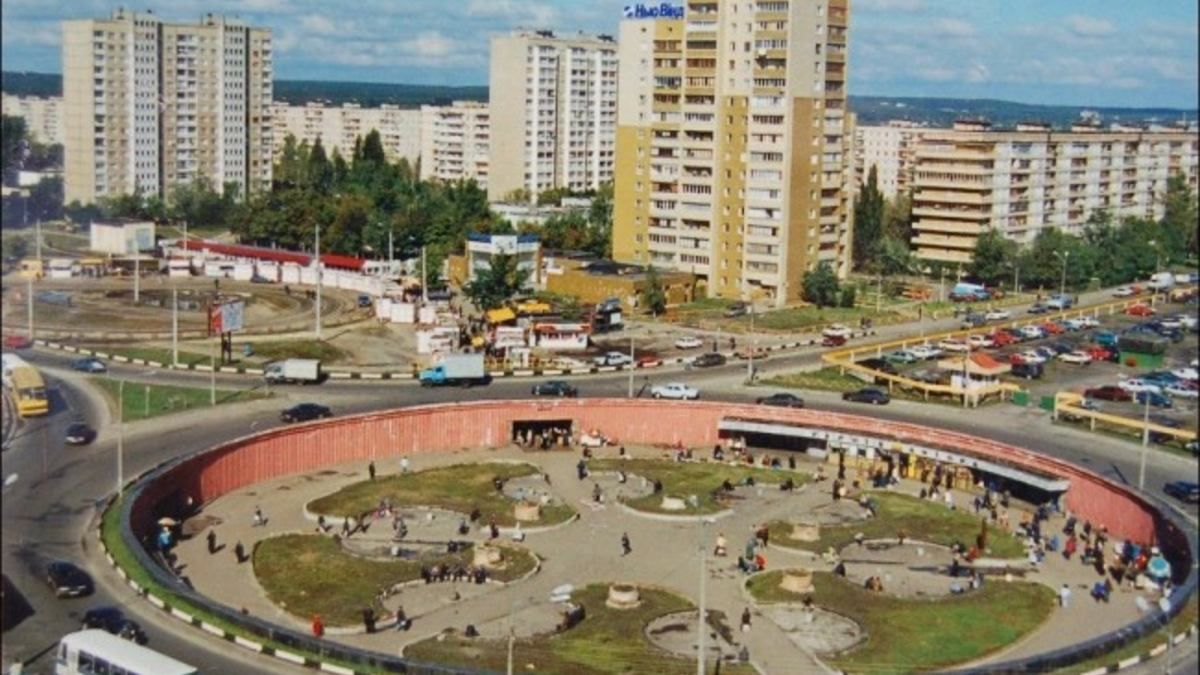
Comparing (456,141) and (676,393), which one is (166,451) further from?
(456,141)

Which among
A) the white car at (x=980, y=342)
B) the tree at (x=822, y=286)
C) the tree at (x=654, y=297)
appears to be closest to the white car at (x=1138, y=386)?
the white car at (x=980, y=342)

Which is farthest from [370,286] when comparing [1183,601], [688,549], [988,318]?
[1183,601]

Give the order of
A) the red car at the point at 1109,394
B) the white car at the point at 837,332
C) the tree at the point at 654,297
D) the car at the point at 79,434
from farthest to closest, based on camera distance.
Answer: the tree at the point at 654,297
the white car at the point at 837,332
the red car at the point at 1109,394
the car at the point at 79,434

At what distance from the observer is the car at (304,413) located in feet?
86.6

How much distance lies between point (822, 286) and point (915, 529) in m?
21.9

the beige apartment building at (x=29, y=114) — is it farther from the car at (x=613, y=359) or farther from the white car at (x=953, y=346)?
the white car at (x=953, y=346)

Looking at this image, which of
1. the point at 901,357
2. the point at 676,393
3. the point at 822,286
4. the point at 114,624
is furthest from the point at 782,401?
the point at 114,624

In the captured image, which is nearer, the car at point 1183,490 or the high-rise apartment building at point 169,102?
the car at point 1183,490

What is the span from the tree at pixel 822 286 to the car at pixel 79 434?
2518cm

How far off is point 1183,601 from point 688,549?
327 inches

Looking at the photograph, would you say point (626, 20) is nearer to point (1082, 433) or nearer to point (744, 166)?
point (744, 166)

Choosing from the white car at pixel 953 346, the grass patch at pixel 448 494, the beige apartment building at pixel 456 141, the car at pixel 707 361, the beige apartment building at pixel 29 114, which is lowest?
the grass patch at pixel 448 494

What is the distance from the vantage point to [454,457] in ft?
87.4

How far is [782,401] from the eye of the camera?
2938cm
